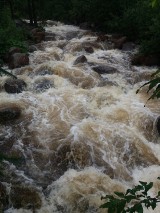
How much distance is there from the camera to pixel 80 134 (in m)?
8.24

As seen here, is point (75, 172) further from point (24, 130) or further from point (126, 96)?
point (126, 96)

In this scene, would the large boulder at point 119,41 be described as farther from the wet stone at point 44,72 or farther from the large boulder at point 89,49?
the wet stone at point 44,72

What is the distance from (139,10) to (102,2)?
151 inches

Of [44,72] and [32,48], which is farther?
[32,48]

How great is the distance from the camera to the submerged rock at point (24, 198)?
20.4ft

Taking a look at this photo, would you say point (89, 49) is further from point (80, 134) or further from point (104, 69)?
point (80, 134)

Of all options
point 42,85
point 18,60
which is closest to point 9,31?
point 18,60

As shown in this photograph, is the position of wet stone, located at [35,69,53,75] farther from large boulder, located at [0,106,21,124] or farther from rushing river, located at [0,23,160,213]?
large boulder, located at [0,106,21,124]

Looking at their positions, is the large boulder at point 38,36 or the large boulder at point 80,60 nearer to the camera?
the large boulder at point 80,60

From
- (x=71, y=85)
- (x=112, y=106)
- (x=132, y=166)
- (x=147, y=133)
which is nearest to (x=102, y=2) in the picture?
(x=71, y=85)

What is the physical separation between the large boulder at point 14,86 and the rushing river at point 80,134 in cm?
18

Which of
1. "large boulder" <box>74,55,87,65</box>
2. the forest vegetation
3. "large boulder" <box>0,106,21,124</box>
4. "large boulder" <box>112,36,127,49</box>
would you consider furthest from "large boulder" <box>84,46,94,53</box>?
"large boulder" <box>0,106,21,124</box>

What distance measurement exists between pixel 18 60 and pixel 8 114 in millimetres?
4089

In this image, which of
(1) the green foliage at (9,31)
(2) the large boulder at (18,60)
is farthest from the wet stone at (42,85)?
(1) the green foliage at (9,31)
